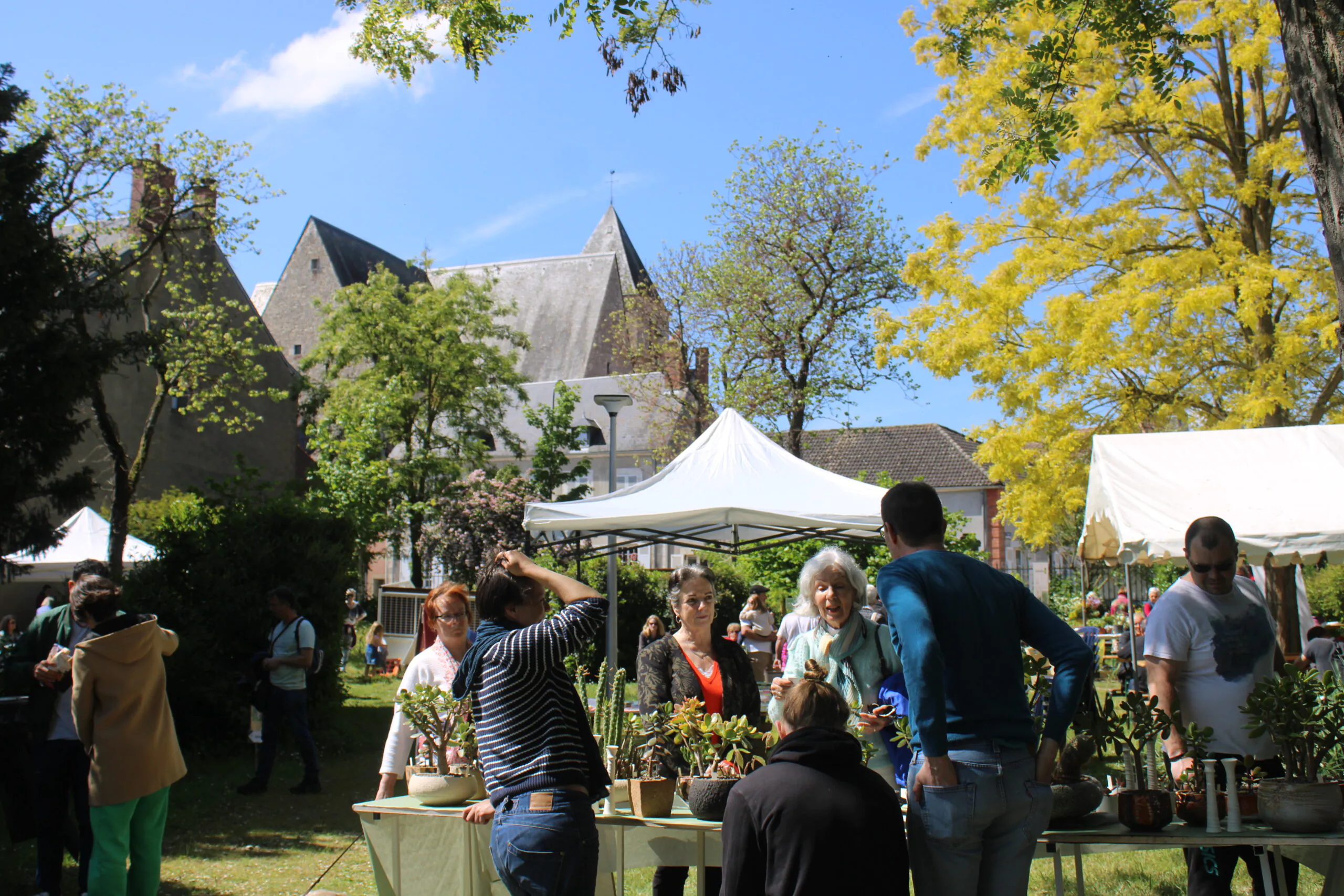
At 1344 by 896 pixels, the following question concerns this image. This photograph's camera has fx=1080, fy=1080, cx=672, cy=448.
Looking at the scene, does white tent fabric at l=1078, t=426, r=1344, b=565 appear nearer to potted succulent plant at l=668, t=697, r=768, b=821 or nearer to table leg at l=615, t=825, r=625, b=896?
potted succulent plant at l=668, t=697, r=768, b=821

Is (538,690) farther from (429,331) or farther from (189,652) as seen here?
(429,331)

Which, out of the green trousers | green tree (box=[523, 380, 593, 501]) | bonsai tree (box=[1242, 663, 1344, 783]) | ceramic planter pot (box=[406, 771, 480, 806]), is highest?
green tree (box=[523, 380, 593, 501])

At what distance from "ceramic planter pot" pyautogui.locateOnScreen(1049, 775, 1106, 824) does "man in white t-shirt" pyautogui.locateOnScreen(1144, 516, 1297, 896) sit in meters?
0.68

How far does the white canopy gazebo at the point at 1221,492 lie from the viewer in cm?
737

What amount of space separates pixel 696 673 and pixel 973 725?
2012 millimetres

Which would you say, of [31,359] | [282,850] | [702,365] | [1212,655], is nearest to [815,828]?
[1212,655]

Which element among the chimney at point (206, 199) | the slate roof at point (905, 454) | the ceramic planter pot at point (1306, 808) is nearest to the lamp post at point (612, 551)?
the ceramic planter pot at point (1306, 808)

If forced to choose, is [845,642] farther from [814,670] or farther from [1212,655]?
[1212,655]

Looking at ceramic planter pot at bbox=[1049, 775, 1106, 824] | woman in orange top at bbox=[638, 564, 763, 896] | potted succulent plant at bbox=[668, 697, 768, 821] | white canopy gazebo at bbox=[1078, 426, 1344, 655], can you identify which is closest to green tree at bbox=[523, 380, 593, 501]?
white canopy gazebo at bbox=[1078, 426, 1344, 655]

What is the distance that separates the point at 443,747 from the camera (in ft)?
14.2

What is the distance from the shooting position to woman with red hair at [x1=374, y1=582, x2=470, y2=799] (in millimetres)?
4785

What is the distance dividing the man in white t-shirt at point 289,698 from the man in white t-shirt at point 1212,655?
7.01 m

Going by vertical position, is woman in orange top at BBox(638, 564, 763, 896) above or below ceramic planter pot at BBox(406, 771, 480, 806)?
above

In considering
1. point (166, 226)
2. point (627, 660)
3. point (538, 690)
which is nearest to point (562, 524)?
point (538, 690)
